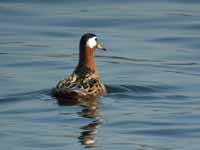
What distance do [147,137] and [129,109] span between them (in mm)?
2486

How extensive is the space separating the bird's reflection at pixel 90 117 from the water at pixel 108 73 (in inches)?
0.6

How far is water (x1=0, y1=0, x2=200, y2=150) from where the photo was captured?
18297 mm

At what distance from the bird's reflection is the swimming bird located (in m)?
0.17

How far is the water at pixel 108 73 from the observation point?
18.3 m

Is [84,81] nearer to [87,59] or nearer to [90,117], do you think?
[87,59]

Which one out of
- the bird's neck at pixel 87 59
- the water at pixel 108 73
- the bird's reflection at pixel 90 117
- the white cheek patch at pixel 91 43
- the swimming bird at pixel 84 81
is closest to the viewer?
the bird's reflection at pixel 90 117

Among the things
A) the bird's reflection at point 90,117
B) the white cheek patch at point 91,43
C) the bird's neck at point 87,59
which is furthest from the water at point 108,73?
the white cheek patch at point 91,43

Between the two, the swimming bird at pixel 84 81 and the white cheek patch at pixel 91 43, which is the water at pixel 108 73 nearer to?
the swimming bird at pixel 84 81

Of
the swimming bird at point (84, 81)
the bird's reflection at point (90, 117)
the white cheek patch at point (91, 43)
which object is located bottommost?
the bird's reflection at point (90, 117)

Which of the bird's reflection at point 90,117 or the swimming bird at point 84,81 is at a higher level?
the swimming bird at point 84,81

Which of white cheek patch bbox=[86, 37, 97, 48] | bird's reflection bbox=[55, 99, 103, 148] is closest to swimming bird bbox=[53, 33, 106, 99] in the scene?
white cheek patch bbox=[86, 37, 97, 48]

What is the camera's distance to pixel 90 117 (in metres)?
19.9

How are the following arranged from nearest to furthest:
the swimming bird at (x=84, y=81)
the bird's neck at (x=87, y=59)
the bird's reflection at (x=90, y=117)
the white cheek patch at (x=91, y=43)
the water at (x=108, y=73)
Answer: the bird's reflection at (x=90, y=117), the water at (x=108, y=73), the swimming bird at (x=84, y=81), the bird's neck at (x=87, y=59), the white cheek patch at (x=91, y=43)

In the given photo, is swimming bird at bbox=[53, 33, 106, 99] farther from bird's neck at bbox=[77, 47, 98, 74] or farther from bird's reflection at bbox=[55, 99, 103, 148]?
bird's reflection at bbox=[55, 99, 103, 148]
